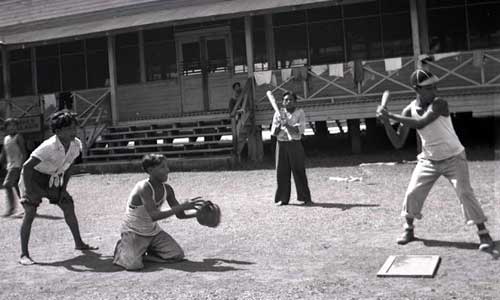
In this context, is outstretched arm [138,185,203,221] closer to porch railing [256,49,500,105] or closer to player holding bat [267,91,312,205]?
player holding bat [267,91,312,205]

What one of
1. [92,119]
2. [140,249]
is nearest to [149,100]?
[92,119]

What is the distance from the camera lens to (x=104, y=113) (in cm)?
1770

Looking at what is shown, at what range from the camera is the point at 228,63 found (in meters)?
17.7

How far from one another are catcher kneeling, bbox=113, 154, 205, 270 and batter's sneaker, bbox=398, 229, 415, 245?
6.99 feet

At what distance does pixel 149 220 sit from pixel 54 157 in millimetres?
1280

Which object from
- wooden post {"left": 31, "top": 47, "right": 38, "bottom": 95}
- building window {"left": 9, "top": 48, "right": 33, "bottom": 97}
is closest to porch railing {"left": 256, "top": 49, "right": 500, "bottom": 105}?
wooden post {"left": 31, "top": 47, "right": 38, "bottom": 95}

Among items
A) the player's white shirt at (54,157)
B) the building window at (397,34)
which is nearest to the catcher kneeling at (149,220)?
the player's white shirt at (54,157)

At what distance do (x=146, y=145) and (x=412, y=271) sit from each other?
11035 mm

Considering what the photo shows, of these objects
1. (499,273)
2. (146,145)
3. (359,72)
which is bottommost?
(499,273)

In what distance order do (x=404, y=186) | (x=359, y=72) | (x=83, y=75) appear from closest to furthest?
(x=404, y=186) → (x=359, y=72) → (x=83, y=75)

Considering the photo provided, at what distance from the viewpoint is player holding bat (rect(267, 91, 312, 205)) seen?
30.2 ft

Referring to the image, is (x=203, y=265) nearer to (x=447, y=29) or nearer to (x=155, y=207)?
(x=155, y=207)

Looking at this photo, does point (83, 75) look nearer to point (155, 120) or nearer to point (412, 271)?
point (155, 120)

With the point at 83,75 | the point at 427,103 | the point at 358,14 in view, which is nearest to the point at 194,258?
the point at 427,103
